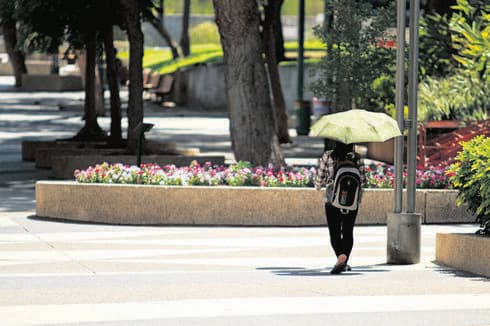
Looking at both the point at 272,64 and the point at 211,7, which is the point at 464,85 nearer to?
the point at 272,64

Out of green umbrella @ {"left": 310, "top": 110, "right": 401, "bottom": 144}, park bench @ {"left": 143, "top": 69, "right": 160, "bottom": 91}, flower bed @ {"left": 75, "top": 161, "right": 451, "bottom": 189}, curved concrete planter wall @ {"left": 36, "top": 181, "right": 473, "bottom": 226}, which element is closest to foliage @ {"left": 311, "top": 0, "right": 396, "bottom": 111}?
flower bed @ {"left": 75, "top": 161, "right": 451, "bottom": 189}

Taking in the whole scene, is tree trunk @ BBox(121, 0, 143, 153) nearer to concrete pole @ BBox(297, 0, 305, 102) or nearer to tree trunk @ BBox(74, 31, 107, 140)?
tree trunk @ BBox(74, 31, 107, 140)

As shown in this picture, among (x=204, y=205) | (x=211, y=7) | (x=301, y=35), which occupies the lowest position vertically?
(x=204, y=205)

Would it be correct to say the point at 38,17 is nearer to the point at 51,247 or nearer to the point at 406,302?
the point at 51,247

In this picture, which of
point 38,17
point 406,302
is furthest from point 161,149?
point 406,302

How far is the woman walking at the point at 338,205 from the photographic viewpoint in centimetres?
1398

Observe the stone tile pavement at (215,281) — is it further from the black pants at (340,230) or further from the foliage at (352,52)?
the foliage at (352,52)

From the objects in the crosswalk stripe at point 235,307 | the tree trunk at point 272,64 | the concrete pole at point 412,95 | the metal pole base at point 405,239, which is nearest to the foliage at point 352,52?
the tree trunk at point 272,64

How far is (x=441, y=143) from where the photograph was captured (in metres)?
26.2

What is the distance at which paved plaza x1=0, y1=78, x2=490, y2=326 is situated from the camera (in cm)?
1107

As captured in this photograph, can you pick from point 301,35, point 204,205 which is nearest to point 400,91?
point 204,205

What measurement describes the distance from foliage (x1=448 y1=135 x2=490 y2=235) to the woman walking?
108 centimetres

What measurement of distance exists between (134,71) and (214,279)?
13671mm

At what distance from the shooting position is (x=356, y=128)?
14.0 metres
